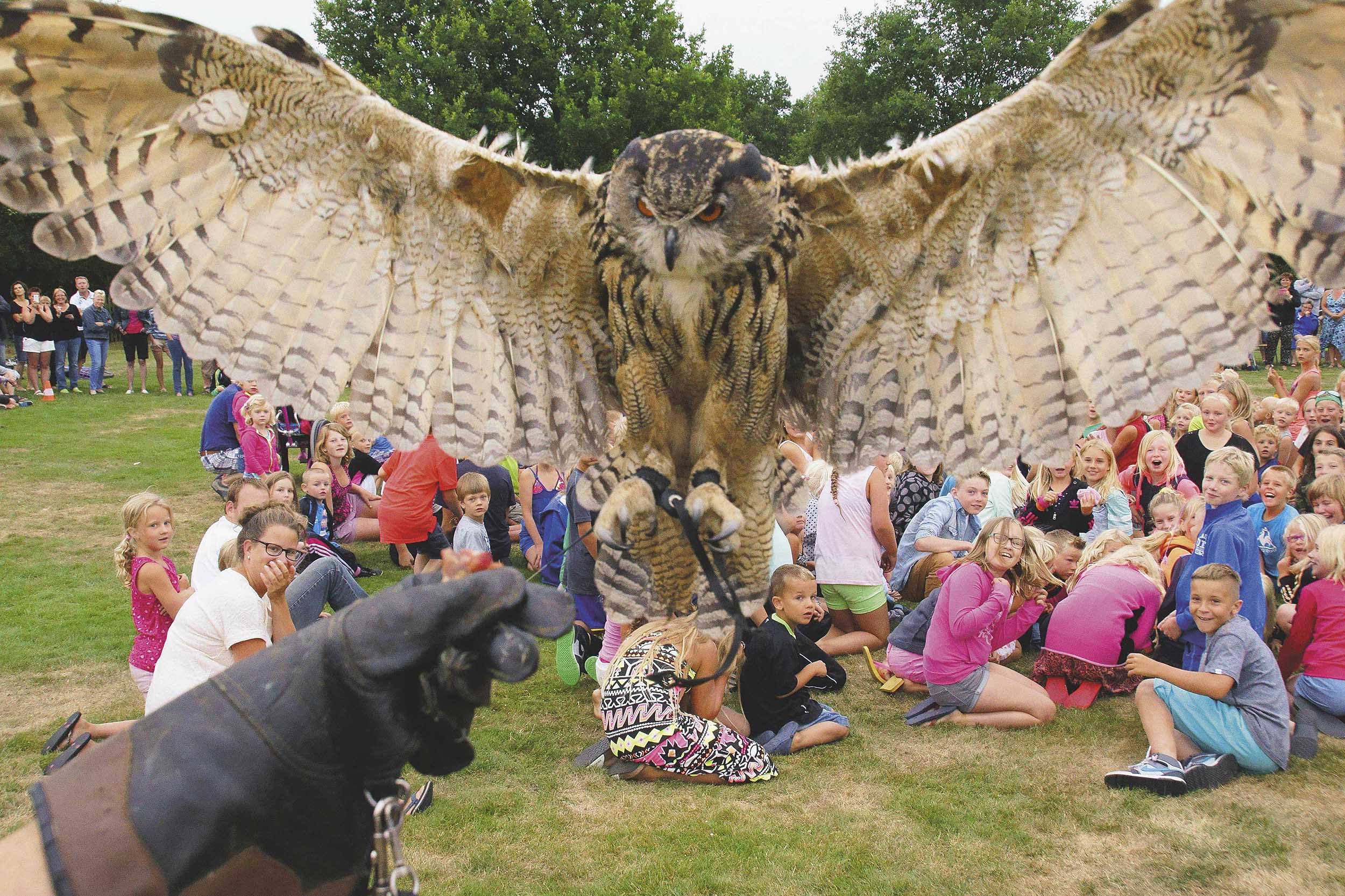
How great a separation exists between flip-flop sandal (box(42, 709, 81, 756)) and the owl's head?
13.7 feet

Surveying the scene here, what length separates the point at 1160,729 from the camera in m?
4.99

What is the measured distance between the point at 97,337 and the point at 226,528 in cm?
1649

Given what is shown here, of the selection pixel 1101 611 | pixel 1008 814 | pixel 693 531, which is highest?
pixel 693 531

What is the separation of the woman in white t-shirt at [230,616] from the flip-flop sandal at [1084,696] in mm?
4868

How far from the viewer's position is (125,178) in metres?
3.28

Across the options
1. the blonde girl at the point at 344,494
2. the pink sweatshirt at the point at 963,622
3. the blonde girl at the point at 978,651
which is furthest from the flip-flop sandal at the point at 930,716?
the blonde girl at the point at 344,494

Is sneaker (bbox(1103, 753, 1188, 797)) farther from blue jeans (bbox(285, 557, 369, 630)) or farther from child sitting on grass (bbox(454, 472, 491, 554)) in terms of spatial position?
child sitting on grass (bbox(454, 472, 491, 554))

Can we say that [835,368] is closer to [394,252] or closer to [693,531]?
[693,531]

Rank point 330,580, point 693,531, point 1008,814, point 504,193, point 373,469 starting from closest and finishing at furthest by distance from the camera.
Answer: point 693,531
point 504,193
point 1008,814
point 330,580
point 373,469

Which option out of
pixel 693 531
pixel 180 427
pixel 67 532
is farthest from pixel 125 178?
pixel 180 427

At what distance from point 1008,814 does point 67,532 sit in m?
9.83

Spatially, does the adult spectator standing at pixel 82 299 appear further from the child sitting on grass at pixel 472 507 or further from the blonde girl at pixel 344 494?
the child sitting on grass at pixel 472 507

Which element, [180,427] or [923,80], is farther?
[923,80]

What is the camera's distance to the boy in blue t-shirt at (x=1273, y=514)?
646cm
